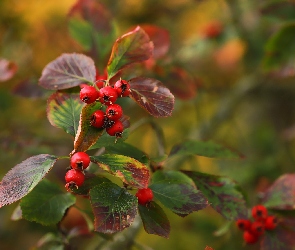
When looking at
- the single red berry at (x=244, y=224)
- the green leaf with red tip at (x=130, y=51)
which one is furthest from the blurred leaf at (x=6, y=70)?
the single red berry at (x=244, y=224)

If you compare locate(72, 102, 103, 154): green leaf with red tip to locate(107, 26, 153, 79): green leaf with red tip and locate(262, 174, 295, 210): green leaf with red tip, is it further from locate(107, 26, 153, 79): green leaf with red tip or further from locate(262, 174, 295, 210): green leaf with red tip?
locate(262, 174, 295, 210): green leaf with red tip

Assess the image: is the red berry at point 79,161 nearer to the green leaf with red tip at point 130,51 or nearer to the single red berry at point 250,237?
the green leaf with red tip at point 130,51

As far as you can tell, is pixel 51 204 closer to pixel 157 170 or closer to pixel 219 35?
pixel 157 170

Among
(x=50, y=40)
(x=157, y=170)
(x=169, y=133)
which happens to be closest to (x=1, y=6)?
(x=50, y=40)

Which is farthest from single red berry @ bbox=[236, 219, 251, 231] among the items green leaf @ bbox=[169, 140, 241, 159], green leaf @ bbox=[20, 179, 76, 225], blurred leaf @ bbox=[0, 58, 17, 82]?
blurred leaf @ bbox=[0, 58, 17, 82]

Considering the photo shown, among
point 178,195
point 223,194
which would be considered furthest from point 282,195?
point 178,195

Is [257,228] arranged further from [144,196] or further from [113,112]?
[113,112]
